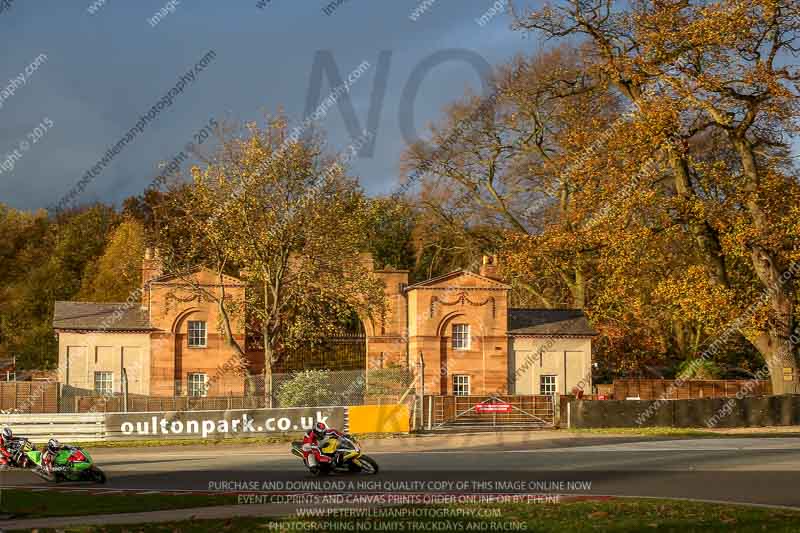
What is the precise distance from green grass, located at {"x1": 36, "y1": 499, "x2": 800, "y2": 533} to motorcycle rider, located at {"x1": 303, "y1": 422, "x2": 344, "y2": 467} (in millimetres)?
7448

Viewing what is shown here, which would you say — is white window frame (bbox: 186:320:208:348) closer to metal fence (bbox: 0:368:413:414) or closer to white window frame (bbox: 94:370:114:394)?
white window frame (bbox: 94:370:114:394)

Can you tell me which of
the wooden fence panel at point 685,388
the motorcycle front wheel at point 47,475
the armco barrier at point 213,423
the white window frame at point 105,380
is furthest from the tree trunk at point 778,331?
the white window frame at point 105,380

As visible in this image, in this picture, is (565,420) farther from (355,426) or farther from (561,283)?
(561,283)

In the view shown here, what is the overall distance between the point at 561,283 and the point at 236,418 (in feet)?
122

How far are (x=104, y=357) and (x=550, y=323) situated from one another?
22939 mm

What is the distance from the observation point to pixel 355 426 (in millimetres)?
37562

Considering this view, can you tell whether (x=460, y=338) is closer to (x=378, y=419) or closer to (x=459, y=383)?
(x=459, y=383)

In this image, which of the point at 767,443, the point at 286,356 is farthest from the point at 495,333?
the point at 767,443

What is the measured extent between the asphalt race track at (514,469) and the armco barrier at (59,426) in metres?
2.58

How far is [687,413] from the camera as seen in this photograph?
133ft

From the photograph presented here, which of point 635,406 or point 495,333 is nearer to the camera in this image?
point 635,406

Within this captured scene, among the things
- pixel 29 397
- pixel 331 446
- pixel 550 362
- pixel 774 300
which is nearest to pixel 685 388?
pixel 550 362

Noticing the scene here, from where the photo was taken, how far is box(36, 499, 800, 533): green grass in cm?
1400

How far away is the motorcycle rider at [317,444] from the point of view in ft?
76.2
